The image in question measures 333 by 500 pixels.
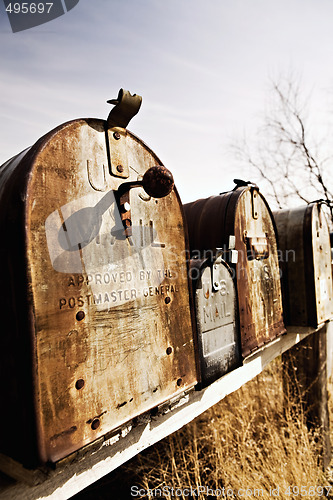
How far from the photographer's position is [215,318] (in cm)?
146

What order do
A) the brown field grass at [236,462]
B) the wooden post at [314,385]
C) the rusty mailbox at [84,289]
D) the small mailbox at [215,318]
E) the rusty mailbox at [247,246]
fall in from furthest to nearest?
the wooden post at [314,385], the brown field grass at [236,462], the rusty mailbox at [247,246], the small mailbox at [215,318], the rusty mailbox at [84,289]

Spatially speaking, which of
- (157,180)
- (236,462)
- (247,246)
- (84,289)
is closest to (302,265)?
(247,246)

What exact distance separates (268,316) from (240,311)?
0.39 m

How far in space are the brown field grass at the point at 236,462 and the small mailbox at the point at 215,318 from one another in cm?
102

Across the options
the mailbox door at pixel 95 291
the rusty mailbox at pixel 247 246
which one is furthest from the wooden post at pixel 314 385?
the mailbox door at pixel 95 291

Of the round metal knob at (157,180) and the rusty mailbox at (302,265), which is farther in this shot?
the rusty mailbox at (302,265)

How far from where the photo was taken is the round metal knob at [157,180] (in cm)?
94

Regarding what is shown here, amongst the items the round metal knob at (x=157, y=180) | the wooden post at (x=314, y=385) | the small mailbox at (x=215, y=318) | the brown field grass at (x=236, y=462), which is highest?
the round metal knob at (x=157, y=180)

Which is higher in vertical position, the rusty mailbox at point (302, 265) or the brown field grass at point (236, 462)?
the rusty mailbox at point (302, 265)

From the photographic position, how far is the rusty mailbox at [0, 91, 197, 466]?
0.78m

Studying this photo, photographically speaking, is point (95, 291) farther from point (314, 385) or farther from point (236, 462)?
point (314, 385)

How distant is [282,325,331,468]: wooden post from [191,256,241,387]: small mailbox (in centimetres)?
181

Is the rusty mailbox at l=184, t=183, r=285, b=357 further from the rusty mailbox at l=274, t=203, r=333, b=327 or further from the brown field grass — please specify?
the brown field grass

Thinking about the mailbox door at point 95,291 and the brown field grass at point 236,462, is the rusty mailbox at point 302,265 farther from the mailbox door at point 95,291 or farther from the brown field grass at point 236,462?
Answer: the mailbox door at point 95,291
